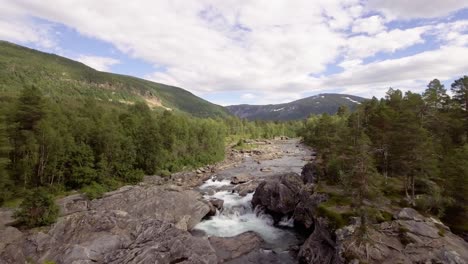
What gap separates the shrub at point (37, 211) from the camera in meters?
32.1

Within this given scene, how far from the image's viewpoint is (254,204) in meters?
49.1

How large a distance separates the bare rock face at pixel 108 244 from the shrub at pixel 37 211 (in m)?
1.44

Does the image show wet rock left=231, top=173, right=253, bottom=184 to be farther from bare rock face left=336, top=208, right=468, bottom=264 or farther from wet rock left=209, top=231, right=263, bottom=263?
bare rock face left=336, top=208, right=468, bottom=264

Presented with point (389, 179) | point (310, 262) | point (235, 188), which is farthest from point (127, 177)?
point (389, 179)

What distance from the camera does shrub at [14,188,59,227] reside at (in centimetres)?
3206

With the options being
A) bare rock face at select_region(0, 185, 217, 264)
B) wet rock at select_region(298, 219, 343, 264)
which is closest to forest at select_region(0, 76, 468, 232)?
bare rock face at select_region(0, 185, 217, 264)

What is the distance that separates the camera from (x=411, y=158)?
32688mm

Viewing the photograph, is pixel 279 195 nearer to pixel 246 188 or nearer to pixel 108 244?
pixel 246 188

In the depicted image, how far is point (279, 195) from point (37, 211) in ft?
109

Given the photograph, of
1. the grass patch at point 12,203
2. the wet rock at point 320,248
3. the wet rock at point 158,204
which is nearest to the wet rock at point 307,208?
the wet rock at point 320,248

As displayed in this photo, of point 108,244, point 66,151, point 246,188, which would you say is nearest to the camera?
point 108,244

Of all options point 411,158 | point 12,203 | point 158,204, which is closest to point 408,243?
point 411,158

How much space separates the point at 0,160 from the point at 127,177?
82.2ft

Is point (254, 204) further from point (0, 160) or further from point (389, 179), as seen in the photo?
point (0, 160)
